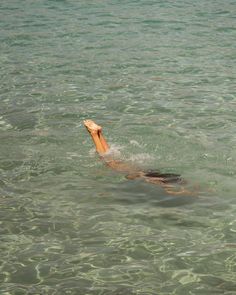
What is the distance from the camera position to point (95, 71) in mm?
10500

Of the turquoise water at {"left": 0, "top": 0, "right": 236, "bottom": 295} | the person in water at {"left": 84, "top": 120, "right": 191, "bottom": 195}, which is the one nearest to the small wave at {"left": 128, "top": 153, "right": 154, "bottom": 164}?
the turquoise water at {"left": 0, "top": 0, "right": 236, "bottom": 295}

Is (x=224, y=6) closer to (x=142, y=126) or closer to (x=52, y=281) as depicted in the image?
(x=142, y=126)

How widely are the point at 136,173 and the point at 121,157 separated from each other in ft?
1.86

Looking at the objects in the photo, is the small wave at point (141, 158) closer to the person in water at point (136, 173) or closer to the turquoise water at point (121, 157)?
the turquoise water at point (121, 157)

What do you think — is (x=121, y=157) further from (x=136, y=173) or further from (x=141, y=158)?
(x=136, y=173)

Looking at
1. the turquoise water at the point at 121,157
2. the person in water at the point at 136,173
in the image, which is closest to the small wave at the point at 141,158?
the turquoise water at the point at 121,157

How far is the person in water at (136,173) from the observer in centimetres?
552

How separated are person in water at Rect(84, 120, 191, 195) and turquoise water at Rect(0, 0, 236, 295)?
0.10 meters

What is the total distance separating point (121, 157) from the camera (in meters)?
6.39

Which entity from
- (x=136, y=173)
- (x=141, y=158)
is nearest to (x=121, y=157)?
(x=141, y=158)

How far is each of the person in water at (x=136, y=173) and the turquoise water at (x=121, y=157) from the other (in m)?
0.10

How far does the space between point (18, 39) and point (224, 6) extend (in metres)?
7.67

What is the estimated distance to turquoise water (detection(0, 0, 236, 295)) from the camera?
4172 millimetres

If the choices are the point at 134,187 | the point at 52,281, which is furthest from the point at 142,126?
the point at 52,281
